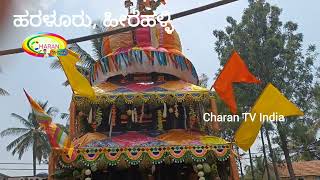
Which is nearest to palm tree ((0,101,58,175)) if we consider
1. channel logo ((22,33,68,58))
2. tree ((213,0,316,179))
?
tree ((213,0,316,179))

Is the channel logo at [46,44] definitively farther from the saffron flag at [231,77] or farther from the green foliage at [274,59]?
the green foliage at [274,59]

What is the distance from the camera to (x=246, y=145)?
11453 millimetres

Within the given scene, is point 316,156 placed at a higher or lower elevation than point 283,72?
lower

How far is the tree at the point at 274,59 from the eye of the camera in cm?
2233

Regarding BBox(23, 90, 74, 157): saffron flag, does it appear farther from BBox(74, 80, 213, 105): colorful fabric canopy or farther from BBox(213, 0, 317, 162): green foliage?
BBox(213, 0, 317, 162): green foliage

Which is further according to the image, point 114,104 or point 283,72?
point 283,72

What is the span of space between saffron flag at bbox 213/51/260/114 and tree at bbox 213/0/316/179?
37.1 feet

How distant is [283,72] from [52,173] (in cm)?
1546

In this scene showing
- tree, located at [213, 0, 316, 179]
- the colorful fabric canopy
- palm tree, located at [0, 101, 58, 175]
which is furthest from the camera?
palm tree, located at [0, 101, 58, 175]

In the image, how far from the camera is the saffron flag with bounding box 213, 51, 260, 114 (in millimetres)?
11500

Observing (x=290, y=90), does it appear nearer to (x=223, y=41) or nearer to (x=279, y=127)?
(x=279, y=127)

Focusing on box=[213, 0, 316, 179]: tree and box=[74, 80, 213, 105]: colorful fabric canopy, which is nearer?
box=[74, 80, 213, 105]: colorful fabric canopy

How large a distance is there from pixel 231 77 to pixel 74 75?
4.61 meters

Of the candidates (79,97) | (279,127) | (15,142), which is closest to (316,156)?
(279,127)
